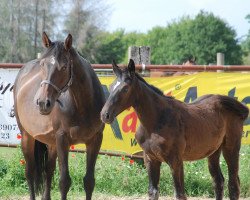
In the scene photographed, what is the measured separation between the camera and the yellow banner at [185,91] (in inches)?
302

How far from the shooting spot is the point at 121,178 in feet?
26.3

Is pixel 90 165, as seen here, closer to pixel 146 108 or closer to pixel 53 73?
pixel 146 108

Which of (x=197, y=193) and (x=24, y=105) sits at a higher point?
(x=24, y=105)

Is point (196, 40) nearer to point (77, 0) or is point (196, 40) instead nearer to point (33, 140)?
point (77, 0)

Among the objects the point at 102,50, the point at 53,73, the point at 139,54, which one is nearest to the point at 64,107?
the point at 53,73

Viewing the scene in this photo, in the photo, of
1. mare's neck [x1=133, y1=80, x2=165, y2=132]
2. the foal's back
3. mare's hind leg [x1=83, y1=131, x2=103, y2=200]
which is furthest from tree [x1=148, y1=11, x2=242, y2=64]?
mare's neck [x1=133, y1=80, x2=165, y2=132]

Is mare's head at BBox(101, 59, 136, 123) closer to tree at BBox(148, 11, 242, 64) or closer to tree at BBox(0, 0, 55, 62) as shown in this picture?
tree at BBox(0, 0, 55, 62)

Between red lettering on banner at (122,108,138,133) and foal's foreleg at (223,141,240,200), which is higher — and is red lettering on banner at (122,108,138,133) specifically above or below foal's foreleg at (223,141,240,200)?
above

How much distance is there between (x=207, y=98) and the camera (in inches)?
259

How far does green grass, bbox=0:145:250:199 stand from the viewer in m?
7.77

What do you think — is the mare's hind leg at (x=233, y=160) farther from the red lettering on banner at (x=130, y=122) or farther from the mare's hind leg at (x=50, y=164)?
the mare's hind leg at (x=50, y=164)

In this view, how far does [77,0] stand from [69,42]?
1540 inches

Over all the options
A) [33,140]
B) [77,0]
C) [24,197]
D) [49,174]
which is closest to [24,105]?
[33,140]

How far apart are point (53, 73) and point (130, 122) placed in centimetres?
266
